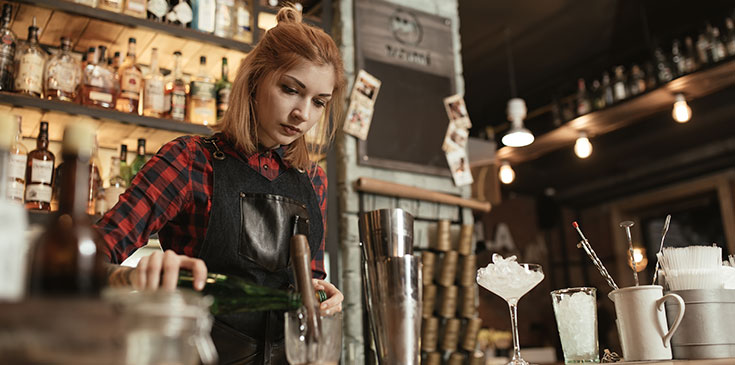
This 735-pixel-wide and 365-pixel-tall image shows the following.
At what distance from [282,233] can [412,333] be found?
0.71 meters

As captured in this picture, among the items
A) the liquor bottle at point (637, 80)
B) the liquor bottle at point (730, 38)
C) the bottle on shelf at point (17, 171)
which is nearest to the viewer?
the bottle on shelf at point (17, 171)

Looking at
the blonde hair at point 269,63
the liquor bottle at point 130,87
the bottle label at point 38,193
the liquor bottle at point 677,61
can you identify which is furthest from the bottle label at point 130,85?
the liquor bottle at point 677,61

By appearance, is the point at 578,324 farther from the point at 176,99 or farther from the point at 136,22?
the point at 136,22

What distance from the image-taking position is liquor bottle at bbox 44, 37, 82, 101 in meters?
2.28

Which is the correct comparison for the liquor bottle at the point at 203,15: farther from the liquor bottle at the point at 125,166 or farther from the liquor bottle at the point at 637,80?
the liquor bottle at the point at 637,80

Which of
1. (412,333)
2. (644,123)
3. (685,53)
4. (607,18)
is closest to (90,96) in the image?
(412,333)

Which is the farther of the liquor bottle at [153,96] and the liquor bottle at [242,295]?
the liquor bottle at [153,96]

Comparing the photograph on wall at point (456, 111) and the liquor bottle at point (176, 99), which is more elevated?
the photograph on wall at point (456, 111)

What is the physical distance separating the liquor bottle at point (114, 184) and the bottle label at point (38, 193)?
0.70ft

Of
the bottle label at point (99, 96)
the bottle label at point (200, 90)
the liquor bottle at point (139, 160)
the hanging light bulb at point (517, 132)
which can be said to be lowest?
the liquor bottle at point (139, 160)

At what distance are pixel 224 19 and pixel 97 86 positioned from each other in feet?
2.04

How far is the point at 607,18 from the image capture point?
486 cm

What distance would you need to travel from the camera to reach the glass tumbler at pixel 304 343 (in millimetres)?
840

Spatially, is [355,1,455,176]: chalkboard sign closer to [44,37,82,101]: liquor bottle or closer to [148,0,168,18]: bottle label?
[148,0,168,18]: bottle label
